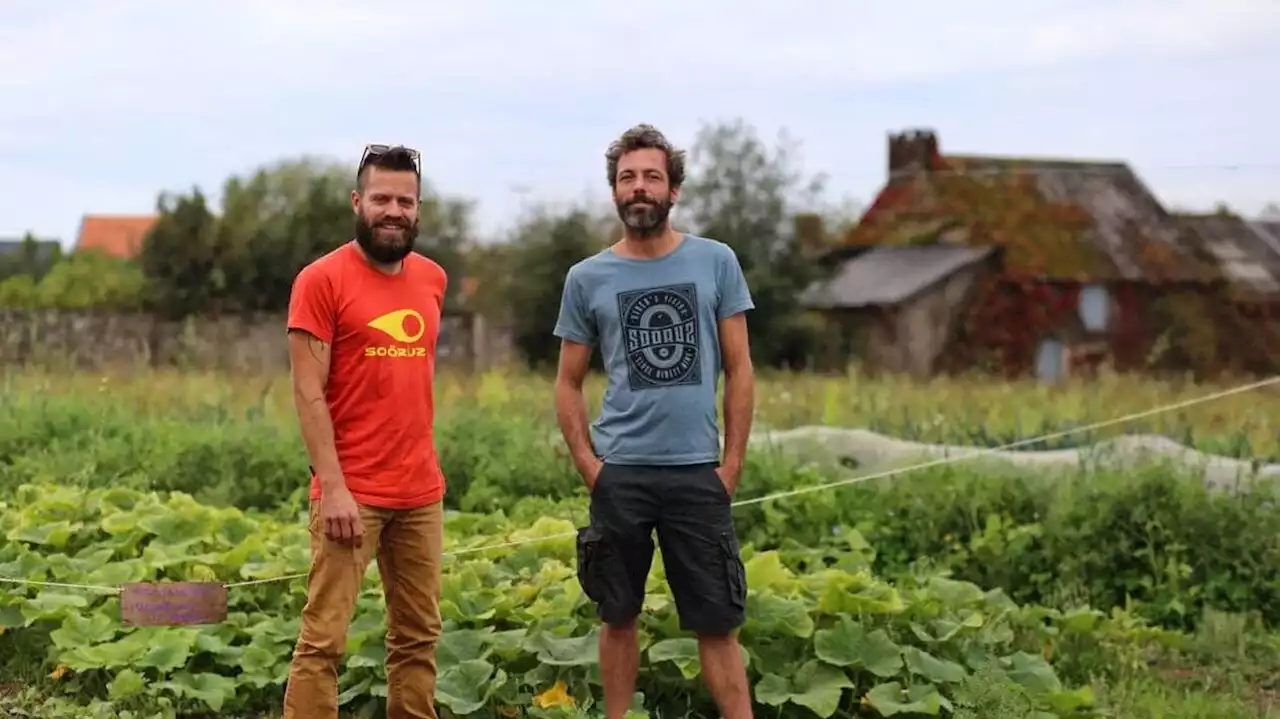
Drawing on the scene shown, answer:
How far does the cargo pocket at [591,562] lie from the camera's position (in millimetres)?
4227

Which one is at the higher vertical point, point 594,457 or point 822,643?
point 594,457

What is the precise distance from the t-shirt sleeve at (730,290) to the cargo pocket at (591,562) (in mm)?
719

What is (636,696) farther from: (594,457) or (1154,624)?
(1154,624)

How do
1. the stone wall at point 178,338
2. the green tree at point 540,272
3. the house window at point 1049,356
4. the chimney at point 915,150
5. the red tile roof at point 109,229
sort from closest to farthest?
the stone wall at point 178,338 → the green tree at point 540,272 → the house window at point 1049,356 → the chimney at point 915,150 → the red tile roof at point 109,229

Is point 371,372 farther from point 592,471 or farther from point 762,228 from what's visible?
point 762,228

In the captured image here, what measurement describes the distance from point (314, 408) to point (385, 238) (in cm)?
49

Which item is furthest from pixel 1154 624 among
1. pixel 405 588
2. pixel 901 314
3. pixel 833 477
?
pixel 901 314

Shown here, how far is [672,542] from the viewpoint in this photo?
13.7 ft

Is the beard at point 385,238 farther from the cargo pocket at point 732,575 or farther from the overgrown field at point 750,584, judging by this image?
the overgrown field at point 750,584

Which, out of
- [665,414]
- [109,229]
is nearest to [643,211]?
[665,414]

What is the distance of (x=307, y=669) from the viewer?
4.00 meters

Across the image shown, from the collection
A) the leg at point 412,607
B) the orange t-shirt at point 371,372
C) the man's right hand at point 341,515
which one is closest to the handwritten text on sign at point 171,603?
the leg at point 412,607

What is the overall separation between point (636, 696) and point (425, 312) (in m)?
1.34

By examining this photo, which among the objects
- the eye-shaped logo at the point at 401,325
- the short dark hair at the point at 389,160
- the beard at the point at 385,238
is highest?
the short dark hair at the point at 389,160
